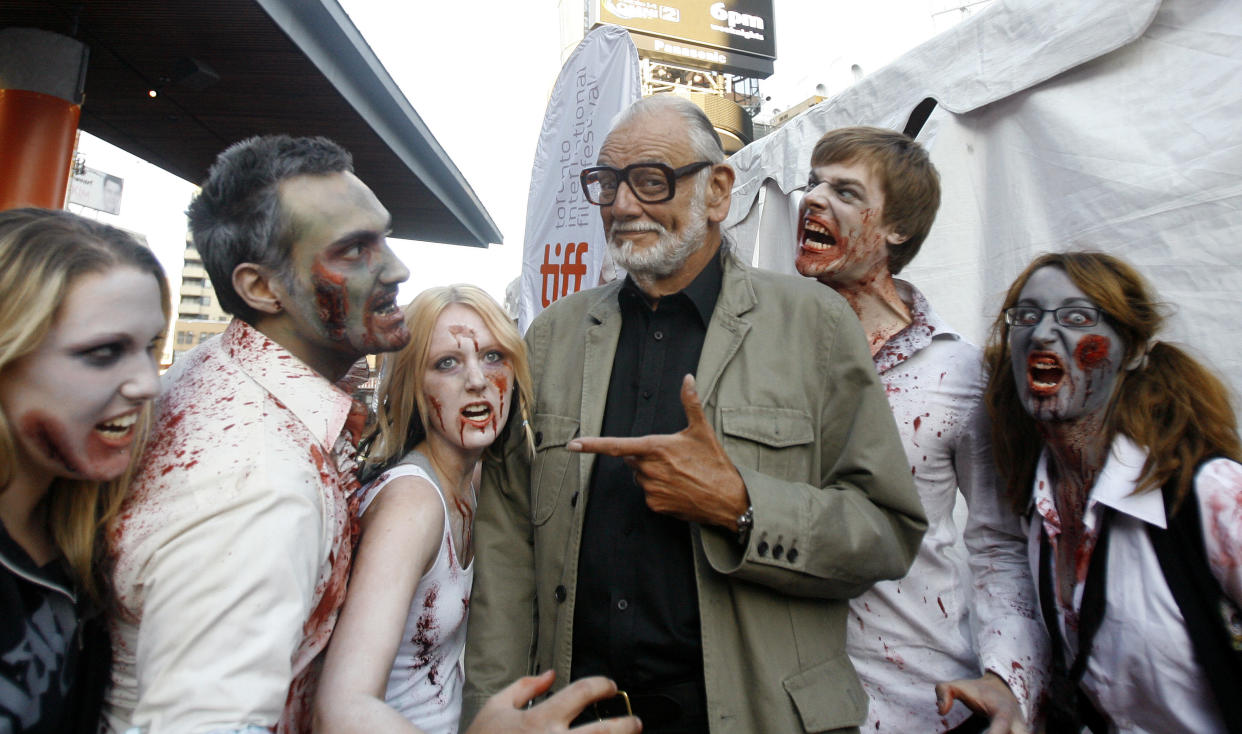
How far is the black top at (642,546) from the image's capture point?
1.61 m

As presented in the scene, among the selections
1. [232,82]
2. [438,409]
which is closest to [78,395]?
[438,409]

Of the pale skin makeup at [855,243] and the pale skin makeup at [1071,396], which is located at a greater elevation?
the pale skin makeup at [855,243]

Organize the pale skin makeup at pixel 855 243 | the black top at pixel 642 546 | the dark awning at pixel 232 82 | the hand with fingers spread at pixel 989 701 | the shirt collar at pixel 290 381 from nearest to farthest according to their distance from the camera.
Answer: the shirt collar at pixel 290 381 → the black top at pixel 642 546 → the hand with fingers spread at pixel 989 701 → the pale skin makeup at pixel 855 243 → the dark awning at pixel 232 82

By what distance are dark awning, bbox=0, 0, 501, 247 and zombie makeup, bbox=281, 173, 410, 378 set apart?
4461 mm

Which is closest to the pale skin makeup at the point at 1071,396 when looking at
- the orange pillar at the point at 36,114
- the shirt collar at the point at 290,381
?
the shirt collar at the point at 290,381

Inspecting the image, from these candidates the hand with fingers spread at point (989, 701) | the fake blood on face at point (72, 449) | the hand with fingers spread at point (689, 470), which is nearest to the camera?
the fake blood on face at point (72, 449)

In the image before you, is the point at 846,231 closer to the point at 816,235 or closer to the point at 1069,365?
the point at 816,235

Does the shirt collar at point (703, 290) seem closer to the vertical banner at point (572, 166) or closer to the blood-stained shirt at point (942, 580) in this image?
the blood-stained shirt at point (942, 580)

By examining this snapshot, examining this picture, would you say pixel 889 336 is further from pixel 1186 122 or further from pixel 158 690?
pixel 158 690

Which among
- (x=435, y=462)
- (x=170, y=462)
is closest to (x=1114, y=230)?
(x=435, y=462)

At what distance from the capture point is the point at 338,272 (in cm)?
152

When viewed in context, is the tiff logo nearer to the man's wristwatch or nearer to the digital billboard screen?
the man's wristwatch

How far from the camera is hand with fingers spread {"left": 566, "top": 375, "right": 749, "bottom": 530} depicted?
1.49 metres

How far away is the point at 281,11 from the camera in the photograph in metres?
5.16
